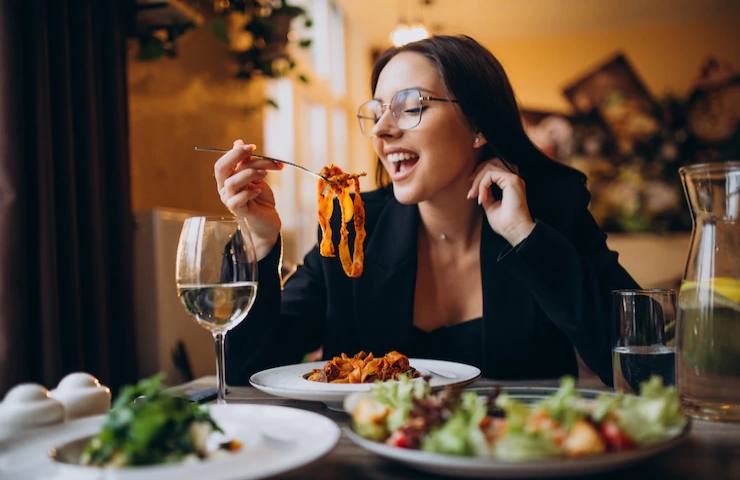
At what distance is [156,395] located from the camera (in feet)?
2.01

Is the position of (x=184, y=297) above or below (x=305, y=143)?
below

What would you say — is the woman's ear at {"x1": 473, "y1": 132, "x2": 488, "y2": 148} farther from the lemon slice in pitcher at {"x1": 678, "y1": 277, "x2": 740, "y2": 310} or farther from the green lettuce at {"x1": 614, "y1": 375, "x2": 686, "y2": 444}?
the green lettuce at {"x1": 614, "y1": 375, "x2": 686, "y2": 444}

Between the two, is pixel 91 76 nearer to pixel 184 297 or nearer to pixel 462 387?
pixel 184 297

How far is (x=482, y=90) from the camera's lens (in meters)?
1.58

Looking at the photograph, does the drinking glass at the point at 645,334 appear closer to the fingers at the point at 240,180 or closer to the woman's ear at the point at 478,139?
the fingers at the point at 240,180

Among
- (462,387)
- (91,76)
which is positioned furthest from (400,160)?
(91,76)

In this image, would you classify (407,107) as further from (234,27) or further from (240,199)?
(234,27)

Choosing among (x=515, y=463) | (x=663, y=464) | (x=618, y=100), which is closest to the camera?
(x=515, y=463)

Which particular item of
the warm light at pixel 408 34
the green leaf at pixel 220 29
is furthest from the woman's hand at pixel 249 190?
the warm light at pixel 408 34

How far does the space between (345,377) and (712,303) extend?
0.50 meters

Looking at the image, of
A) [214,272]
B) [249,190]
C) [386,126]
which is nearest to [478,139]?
[386,126]

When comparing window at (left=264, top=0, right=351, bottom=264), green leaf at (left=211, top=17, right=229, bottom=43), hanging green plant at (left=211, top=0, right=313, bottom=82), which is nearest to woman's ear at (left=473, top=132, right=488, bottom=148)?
green leaf at (left=211, top=17, right=229, bottom=43)

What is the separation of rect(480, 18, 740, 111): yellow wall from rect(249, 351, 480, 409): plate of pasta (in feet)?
21.1

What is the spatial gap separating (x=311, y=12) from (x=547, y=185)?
4.45 meters
